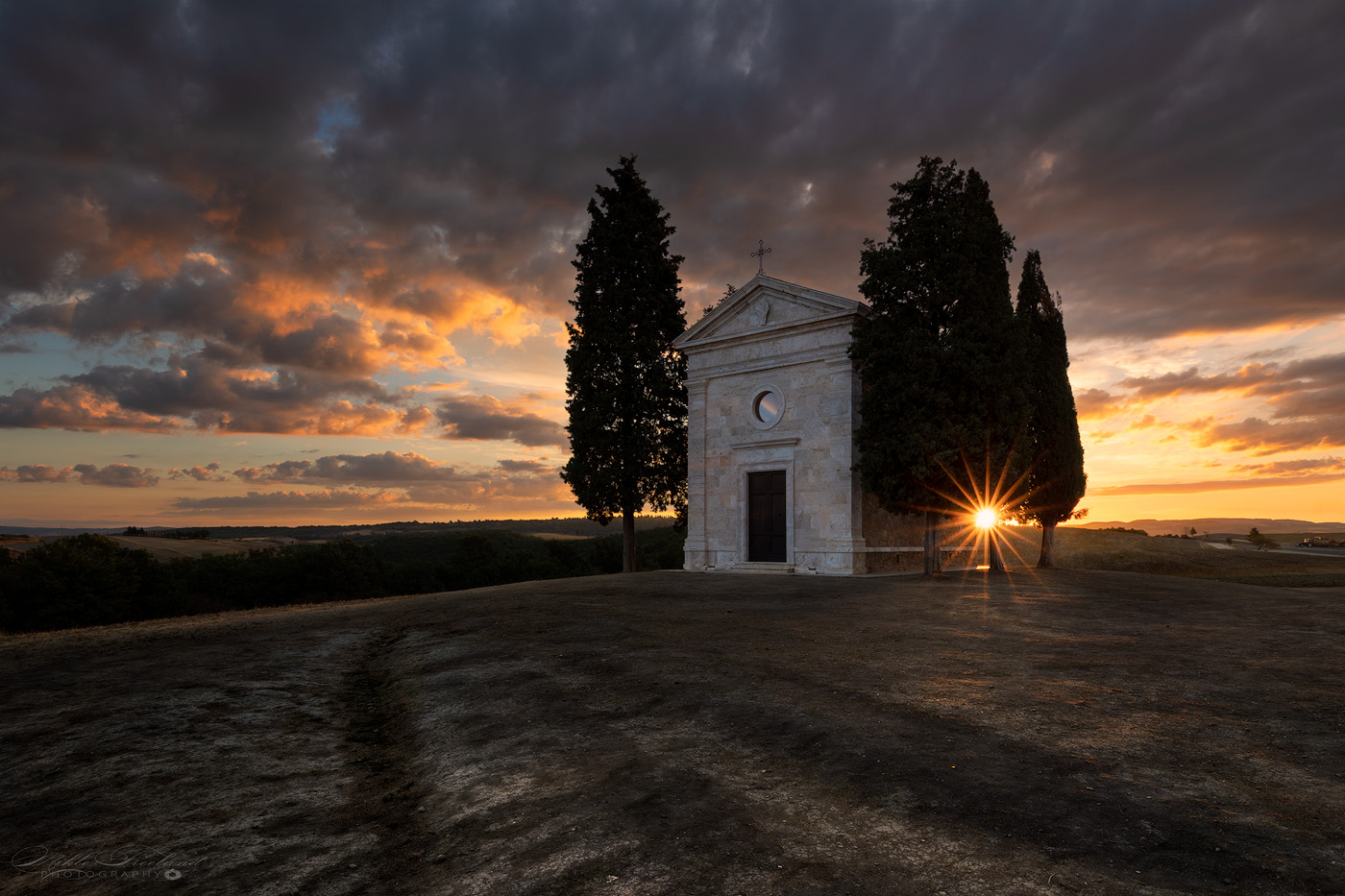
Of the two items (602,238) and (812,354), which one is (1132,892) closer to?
(812,354)

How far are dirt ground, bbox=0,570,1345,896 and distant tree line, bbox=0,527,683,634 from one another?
27900 millimetres

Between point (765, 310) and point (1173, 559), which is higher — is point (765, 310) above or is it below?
above

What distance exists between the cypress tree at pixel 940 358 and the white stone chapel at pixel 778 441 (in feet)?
3.87

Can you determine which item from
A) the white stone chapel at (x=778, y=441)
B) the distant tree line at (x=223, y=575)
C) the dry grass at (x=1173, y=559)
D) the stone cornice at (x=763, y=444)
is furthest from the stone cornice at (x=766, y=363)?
the distant tree line at (x=223, y=575)

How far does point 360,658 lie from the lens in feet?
31.3

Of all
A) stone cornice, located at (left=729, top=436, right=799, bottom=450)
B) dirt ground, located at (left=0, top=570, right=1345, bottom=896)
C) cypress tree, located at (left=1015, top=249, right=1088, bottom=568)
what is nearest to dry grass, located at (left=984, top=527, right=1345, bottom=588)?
cypress tree, located at (left=1015, top=249, right=1088, bottom=568)

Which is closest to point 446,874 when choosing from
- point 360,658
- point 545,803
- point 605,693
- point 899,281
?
point 545,803

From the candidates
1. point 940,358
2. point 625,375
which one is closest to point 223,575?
point 625,375

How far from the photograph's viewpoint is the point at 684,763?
5156 mm

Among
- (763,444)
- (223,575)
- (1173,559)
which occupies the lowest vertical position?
(223,575)

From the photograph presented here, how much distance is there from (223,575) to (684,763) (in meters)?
44.9

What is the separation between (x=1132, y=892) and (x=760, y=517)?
18.6 meters

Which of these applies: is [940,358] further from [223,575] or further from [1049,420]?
[223,575]

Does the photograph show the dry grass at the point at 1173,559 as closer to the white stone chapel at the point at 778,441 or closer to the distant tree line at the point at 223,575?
the white stone chapel at the point at 778,441
